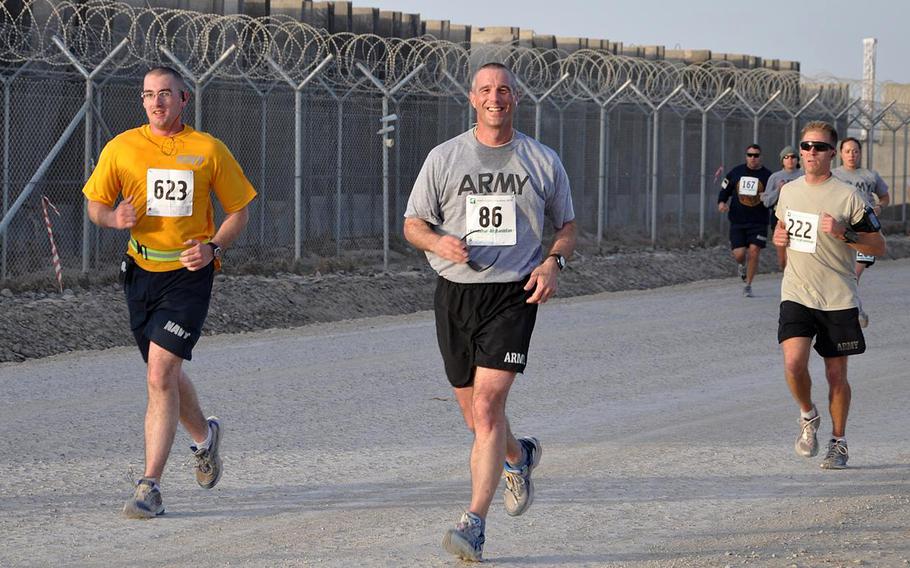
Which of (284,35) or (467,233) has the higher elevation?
(284,35)

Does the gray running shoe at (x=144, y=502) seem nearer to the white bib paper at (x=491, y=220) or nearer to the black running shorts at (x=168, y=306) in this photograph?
the black running shorts at (x=168, y=306)

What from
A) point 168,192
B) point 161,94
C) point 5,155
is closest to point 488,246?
point 168,192

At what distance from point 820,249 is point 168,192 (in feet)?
10.7

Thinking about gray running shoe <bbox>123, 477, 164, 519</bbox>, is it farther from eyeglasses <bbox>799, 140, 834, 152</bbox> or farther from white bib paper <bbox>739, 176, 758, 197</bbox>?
white bib paper <bbox>739, 176, 758, 197</bbox>

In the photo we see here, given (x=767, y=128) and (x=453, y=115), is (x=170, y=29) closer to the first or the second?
(x=453, y=115)

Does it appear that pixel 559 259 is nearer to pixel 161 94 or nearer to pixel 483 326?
pixel 483 326

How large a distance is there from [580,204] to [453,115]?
379 centimetres

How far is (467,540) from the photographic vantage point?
18.0 feet

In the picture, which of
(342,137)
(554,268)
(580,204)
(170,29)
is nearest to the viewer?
(554,268)

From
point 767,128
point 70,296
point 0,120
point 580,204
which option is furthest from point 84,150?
point 767,128

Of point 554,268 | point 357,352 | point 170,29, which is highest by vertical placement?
point 170,29

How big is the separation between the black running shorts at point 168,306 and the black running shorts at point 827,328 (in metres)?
2.90

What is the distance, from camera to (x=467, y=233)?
574cm

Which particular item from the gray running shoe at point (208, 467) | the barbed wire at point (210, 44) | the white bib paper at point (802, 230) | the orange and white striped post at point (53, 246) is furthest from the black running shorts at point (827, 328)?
the barbed wire at point (210, 44)
